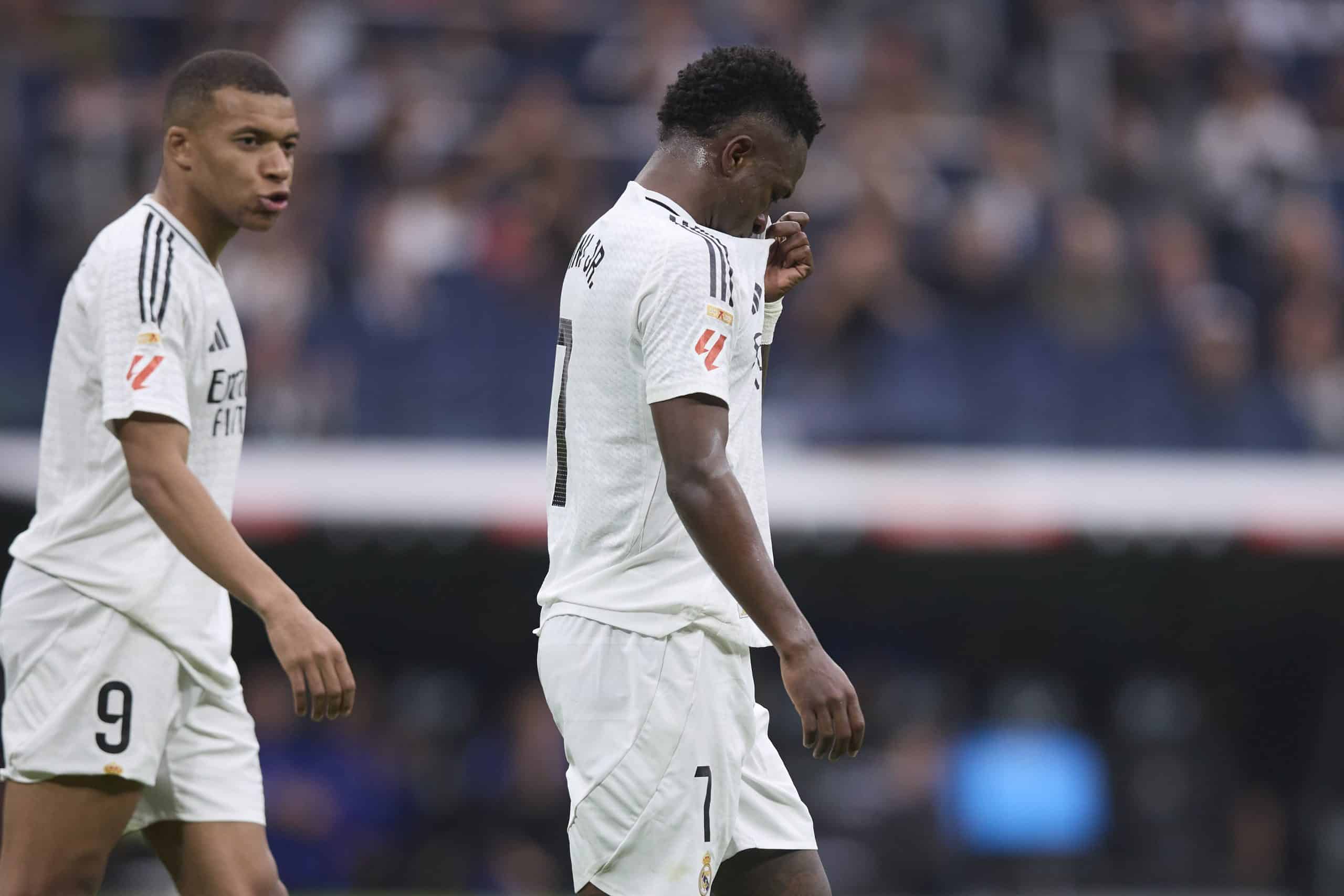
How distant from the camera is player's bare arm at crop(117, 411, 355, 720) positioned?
3967 mm

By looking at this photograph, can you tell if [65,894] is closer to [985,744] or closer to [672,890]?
[672,890]

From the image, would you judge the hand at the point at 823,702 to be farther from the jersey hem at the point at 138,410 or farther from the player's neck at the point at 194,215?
the player's neck at the point at 194,215

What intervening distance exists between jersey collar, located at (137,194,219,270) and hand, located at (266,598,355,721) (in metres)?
1.07

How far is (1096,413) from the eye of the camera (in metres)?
12.1

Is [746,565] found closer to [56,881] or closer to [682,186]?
[682,186]

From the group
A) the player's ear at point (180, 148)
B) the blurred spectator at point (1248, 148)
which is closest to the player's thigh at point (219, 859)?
the player's ear at point (180, 148)

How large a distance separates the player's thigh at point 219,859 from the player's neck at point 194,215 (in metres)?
1.35

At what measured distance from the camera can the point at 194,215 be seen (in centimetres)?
465

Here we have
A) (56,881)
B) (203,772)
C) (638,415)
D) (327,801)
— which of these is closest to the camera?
(638,415)

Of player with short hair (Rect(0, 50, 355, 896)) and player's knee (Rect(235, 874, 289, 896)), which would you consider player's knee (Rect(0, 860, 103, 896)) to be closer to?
player with short hair (Rect(0, 50, 355, 896))

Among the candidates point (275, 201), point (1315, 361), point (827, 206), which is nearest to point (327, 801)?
point (827, 206)

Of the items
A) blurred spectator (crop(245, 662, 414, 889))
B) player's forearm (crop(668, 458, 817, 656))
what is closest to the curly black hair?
player's forearm (crop(668, 458, 817, 656))

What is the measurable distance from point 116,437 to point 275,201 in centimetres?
73

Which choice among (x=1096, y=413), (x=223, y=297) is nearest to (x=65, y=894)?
(x=223, y=297)
